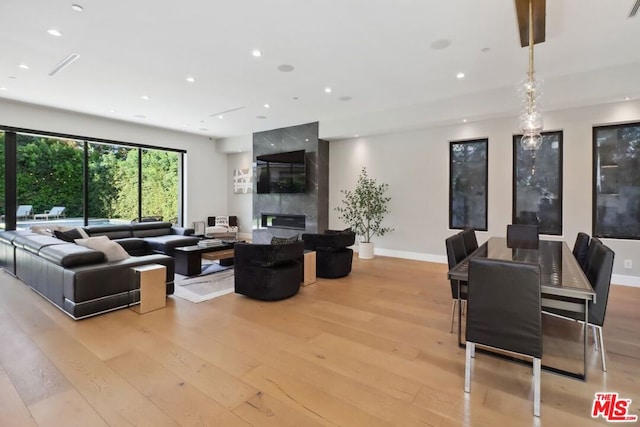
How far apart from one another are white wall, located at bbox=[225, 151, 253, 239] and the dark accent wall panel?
4.25 ft

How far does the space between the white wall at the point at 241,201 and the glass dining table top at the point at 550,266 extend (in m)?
7.53

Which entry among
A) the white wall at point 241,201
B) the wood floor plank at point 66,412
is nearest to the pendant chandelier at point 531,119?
the wood floor plank at point 66,412

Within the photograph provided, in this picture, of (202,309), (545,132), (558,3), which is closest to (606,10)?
(558,3)

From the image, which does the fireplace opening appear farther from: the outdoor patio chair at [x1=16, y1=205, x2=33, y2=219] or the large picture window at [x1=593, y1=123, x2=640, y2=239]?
the large picture window at [x1=593, y1=123, x2=640, y2=239]

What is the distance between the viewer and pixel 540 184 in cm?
555

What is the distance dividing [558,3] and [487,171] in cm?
338

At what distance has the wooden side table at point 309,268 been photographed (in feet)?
15.5

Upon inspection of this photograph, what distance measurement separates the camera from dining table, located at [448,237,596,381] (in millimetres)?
2125

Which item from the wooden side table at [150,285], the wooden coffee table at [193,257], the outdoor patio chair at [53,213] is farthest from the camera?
the outdoor patio chair at [53,213]

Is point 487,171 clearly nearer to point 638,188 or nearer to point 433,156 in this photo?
point 433,156

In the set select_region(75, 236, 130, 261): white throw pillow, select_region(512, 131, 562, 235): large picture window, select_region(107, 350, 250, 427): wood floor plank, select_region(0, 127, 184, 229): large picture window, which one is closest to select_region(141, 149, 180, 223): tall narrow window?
select_region(0, 127, 184, 229): large picture window

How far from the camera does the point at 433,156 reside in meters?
6.61

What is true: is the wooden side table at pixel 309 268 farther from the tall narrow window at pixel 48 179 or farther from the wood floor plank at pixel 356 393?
the tall narrow window at pixel 48 179

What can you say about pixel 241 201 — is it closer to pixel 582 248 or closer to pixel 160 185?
pixel 160 185
